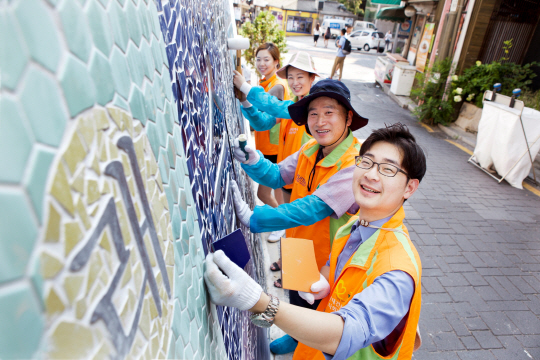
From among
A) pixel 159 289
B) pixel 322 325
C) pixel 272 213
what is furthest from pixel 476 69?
pixel 159 289

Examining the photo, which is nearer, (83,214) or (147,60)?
(83,214)

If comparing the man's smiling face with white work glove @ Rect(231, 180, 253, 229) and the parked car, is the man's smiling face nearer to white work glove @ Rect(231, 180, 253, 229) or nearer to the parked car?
white work glove @ Rect(231, 180, 253, 229)

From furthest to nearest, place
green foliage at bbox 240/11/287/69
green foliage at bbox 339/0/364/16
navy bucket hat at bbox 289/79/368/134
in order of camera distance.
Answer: green foliage at bbox 339/0/364/16 < green foliage at bbox 240/11/287/69 < navy bucket hat at bbox 289/79/368/134

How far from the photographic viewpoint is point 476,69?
24.6 ft

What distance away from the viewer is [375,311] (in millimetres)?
1102

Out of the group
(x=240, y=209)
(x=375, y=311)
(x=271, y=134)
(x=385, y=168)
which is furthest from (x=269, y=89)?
(x=375, y=311)

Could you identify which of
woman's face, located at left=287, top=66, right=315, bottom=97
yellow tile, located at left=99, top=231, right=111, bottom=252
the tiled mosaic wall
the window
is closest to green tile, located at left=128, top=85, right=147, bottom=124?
the tiled mosaic wall

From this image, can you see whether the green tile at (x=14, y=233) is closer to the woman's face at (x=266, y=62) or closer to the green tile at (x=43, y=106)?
the green tile at (x=43, y=106)

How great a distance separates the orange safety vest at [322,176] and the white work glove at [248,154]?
0.32 metres

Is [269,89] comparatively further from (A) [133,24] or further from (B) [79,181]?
(B) [79,181]

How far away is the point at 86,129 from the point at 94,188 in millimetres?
78

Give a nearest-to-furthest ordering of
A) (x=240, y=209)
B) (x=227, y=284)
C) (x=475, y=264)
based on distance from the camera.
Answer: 1. (x=227, y=284)
2. (x=240, y=209)
3. (x=475, y=264)

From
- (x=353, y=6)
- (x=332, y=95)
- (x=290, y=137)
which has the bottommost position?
(x=290, y=137)

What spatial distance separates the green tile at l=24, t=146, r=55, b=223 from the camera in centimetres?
33
